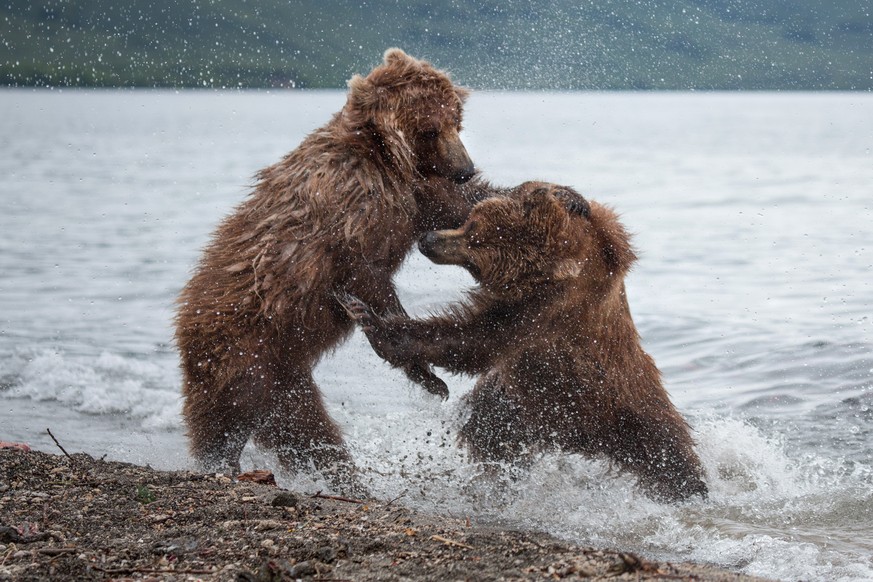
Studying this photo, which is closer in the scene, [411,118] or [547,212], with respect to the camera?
[547,212]

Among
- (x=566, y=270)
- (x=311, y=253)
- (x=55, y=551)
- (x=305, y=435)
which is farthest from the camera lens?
(x=305, y=435)

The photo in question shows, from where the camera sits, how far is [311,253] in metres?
5.52

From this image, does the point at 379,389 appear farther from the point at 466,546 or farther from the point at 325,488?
the point at 466,546

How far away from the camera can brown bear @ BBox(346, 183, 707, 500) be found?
17.9 ft

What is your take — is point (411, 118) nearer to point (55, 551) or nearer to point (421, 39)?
point (55, 551)

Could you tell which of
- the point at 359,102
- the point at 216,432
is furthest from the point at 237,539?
the point at 359,102

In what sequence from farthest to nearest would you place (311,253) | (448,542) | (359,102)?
1. (359,102)
2. (311,253)
3. (448,542)

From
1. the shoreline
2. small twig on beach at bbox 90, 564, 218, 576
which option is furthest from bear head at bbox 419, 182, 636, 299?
Result: small twig on beach at bbox 90, 564, 218, 576

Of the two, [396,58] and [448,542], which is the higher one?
[396,58]

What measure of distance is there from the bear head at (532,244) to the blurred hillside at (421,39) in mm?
38613

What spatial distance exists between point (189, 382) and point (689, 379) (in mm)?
4828

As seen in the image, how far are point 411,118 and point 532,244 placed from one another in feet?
3.06

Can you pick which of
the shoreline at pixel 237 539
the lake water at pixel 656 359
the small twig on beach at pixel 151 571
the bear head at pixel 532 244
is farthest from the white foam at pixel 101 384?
the small twig on beach at pixel 151 571

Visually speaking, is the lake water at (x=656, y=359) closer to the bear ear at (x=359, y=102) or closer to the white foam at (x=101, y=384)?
the white foam at (x=101, y=384)
